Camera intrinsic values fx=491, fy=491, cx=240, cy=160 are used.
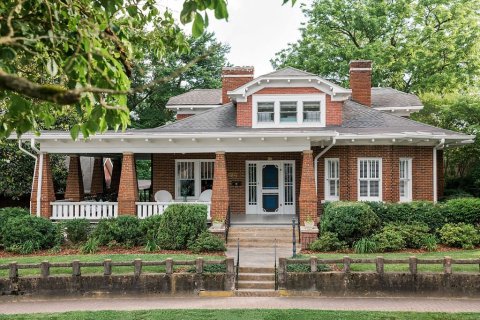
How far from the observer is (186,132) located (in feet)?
60.2

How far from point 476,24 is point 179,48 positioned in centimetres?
3341

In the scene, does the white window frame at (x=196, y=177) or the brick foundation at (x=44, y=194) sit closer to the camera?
the brick foundation at (x=44, y=194)

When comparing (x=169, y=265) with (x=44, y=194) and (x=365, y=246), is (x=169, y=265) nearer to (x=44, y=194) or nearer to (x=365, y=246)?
(x=365, y=246)

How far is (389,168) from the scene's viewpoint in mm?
20172

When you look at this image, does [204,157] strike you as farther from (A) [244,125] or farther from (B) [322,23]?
(B) [322,23]

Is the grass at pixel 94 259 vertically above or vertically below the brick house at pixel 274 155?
below

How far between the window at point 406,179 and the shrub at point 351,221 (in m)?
4.09

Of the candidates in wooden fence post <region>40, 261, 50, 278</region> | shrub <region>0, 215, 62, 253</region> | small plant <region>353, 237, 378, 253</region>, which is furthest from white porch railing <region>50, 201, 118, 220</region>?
small plant <region>353, 237, 378, 253</region>

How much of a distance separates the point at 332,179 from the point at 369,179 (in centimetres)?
152

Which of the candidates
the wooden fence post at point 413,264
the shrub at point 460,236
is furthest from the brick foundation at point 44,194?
the shrub at point 460,236

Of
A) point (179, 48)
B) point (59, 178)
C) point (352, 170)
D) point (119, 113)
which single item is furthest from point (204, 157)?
point (119, 113)

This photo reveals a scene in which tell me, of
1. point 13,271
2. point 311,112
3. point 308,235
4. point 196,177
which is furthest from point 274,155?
point 13,271

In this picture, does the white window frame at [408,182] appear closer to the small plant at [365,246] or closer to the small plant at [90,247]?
the small plant at [365,246]

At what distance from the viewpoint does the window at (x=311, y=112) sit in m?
21.5
